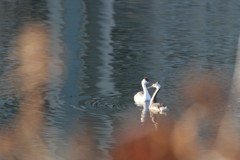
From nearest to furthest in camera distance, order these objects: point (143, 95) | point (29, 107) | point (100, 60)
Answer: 1. point (29, 107)
2. point (143, 95)
3. point (100, 60)

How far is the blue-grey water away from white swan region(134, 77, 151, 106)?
0.28ft

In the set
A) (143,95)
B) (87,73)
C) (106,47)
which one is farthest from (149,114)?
(106,47)

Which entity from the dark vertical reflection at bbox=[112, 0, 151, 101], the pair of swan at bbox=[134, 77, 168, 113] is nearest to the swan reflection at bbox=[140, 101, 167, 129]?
the pair of swan at bbox=[134, 77, 168, 113]

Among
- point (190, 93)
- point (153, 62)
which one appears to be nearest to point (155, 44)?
point (153, 62)

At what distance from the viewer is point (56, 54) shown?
1291 cm

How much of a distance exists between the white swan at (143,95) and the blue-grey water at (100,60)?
0.28 feet

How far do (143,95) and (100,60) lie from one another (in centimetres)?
266

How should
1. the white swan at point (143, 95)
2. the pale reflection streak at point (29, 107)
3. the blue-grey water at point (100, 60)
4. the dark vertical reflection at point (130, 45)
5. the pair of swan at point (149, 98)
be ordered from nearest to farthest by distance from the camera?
1. the pale reflection streak at point (29, 107)
2. the blue-grey water at point (100, 60)
3. the pair of swan at point (149, 98)
4. the white swan at point (143, 95)
5. the dark vertical reflection at point (130, 45)

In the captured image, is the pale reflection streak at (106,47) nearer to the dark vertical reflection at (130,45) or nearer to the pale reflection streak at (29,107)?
the dark vertical reflection at (130,45)

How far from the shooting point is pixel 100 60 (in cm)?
1263

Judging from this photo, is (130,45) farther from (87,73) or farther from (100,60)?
(87,73)

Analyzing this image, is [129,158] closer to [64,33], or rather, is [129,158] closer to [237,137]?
[237,137]

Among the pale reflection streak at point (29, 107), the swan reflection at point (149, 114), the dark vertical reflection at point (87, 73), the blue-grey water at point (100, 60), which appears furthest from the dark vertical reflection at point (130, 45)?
the pale reflection streak at point (29, 107)

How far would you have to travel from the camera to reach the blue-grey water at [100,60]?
8836 millimetres
